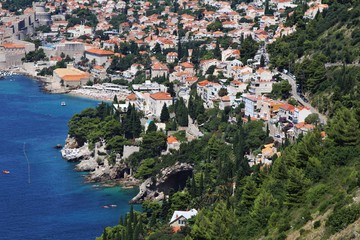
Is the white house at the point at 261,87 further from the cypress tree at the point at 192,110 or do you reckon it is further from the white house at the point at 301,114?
the white house at the point at 301,114

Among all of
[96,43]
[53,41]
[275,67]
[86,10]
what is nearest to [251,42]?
[275,67]

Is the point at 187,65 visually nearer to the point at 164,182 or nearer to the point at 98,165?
the point at 98,165

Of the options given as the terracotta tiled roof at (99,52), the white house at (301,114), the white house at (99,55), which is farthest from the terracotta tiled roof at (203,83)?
the terracotta tiled roof at (99,52)

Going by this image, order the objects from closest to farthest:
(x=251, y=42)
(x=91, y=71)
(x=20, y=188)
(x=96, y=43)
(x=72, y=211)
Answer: (x=72, y=211) < (x=20, y=188) < (x=251, y=42) < (x=91, y=71) < (x=96, y=43)

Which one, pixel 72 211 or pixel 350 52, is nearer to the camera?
pixel 72 211

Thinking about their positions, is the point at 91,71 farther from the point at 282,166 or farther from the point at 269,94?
the point at 282,166

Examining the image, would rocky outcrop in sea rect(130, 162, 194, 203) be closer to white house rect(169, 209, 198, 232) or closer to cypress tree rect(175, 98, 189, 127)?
cypress tree rect(175, 98, 189, 127)

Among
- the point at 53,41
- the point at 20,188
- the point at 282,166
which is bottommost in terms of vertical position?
the point at 53,41
